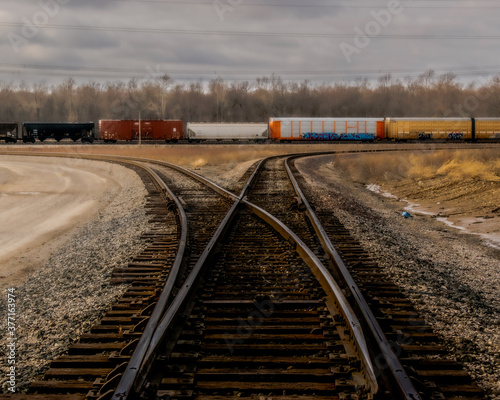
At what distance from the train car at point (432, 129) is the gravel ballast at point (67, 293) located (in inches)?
1781

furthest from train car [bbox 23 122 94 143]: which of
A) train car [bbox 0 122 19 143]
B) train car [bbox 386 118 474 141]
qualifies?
train car [bbox 386 118 474 141]

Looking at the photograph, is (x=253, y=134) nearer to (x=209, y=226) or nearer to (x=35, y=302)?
(x=209, y=226)

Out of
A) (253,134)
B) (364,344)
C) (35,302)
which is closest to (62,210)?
(35,302)

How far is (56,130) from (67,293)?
54707 mm

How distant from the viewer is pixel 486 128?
51.8 metres

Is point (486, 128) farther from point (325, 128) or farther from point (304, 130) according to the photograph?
point (304, 130)

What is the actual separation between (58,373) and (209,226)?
5.37 metres

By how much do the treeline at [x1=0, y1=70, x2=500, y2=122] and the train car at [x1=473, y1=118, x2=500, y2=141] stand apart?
4538cm

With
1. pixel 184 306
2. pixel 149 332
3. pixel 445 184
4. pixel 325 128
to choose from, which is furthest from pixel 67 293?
pixel 325 128

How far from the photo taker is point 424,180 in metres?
19.9

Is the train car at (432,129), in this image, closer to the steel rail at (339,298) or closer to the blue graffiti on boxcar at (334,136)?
the blue graffiti on boxcar at (334,136)

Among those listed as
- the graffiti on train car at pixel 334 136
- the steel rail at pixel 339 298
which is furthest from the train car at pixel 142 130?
the steel rail at pixel 339 298

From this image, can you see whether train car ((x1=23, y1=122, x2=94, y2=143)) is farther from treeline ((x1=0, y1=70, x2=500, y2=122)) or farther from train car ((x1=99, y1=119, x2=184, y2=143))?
treeline ((x1=0, y1=70, x2=500, y2=122))

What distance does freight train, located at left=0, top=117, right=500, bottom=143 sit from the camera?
51.2 m
